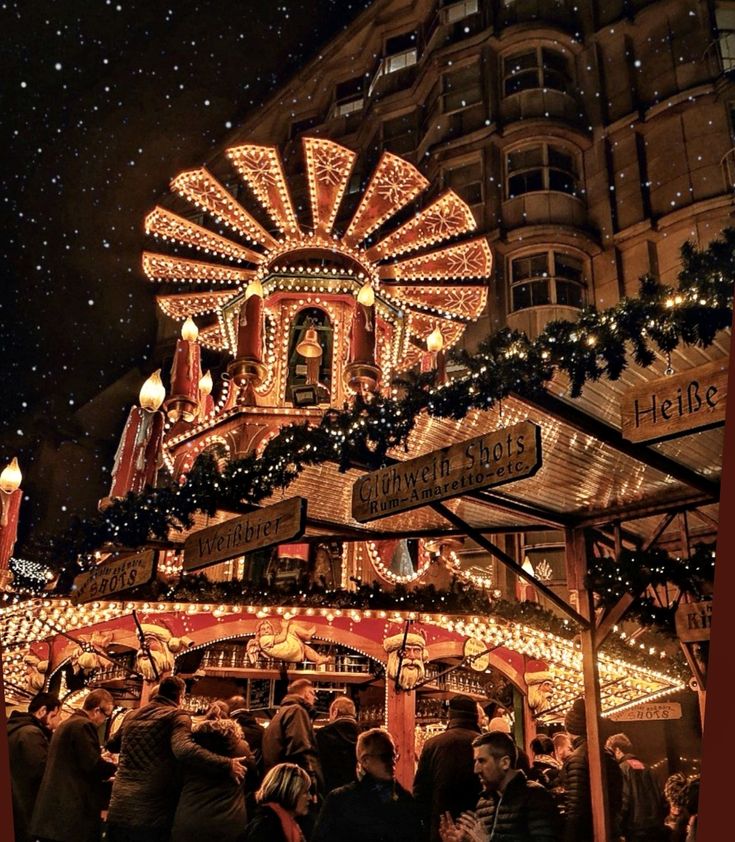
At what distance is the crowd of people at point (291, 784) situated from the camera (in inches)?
148

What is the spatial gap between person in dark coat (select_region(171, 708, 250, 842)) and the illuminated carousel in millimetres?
1678

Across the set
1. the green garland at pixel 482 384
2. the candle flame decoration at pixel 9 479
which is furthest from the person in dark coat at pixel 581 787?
the candle flame decoration at pixel 9 479

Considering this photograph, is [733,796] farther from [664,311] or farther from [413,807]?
[664,311]

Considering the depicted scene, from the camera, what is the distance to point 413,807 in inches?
174

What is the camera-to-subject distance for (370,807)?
418cm

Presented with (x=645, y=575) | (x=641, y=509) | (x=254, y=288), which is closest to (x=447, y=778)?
(x=645, y=575)

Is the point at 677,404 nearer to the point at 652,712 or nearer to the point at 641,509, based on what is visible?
the point at 641,509

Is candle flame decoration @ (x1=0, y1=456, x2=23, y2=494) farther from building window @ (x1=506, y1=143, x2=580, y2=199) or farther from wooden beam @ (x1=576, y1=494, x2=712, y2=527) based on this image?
building window @ (x1=506, y1=143, x2=580, y2=199)

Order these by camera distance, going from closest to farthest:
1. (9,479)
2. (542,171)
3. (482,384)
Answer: (482,384) → (9,479) → (542,171)

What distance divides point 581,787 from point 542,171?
54.1 feet

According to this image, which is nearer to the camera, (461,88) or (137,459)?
(137,459)

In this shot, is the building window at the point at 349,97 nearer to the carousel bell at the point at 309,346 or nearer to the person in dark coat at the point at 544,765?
the carousel bell at the point at 309,346

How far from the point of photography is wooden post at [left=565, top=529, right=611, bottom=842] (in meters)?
5.91

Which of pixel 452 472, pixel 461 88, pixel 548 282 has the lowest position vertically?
pixel 452 472
